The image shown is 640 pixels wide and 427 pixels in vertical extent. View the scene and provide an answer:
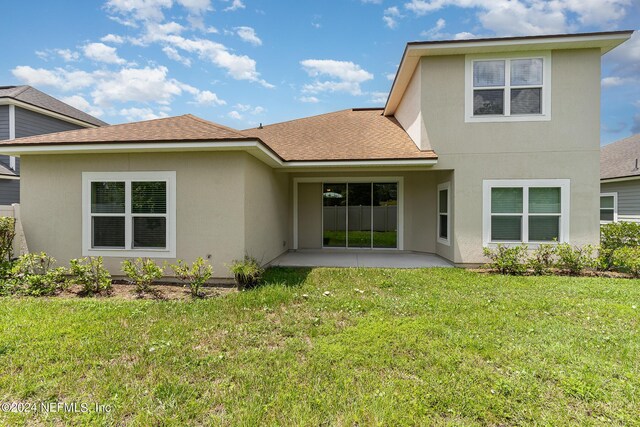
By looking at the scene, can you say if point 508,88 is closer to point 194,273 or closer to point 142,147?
point 194,273

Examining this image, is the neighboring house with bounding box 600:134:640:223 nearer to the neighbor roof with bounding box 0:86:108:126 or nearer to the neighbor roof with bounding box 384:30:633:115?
the neighbor roof with bounding box 384:30:633:115

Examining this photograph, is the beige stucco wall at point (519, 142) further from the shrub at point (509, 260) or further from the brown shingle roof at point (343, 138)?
the brown shingle roof at point (343, 138)

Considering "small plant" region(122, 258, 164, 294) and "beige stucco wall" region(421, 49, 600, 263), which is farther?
"beige stucco wall" region(421, 49, 600, 263)

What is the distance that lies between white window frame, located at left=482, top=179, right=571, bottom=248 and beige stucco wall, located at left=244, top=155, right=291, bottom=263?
244 inches

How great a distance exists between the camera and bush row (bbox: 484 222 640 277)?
7709mm

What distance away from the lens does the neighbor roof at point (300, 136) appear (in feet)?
22.0

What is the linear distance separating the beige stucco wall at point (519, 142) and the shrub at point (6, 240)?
35.5 feet

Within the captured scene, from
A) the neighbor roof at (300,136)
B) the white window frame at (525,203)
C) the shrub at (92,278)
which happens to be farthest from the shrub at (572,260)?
the shrub at (92,278)

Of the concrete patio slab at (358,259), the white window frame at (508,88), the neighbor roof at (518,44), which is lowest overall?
the concrete patio slab at (358,259)

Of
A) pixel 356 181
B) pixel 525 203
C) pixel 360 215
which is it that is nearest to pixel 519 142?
pixel 525 203

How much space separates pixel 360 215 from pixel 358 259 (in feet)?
7.07

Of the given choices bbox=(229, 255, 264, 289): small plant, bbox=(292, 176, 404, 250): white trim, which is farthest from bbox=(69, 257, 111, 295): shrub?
bbox=(292, 176, 404, 250): white trim

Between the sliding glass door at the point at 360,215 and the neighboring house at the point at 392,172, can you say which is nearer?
the neighboring house at the point at 392,172

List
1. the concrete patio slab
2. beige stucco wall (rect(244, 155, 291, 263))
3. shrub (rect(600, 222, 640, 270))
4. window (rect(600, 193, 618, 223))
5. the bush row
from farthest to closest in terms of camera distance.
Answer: window (rect(600, 193, 618, 223)) → the concrete patio slab → shrub (rect(600, 222, 640, 270)) → the bush row → beige stucco wall (rect(244, 155, 291, 263))
